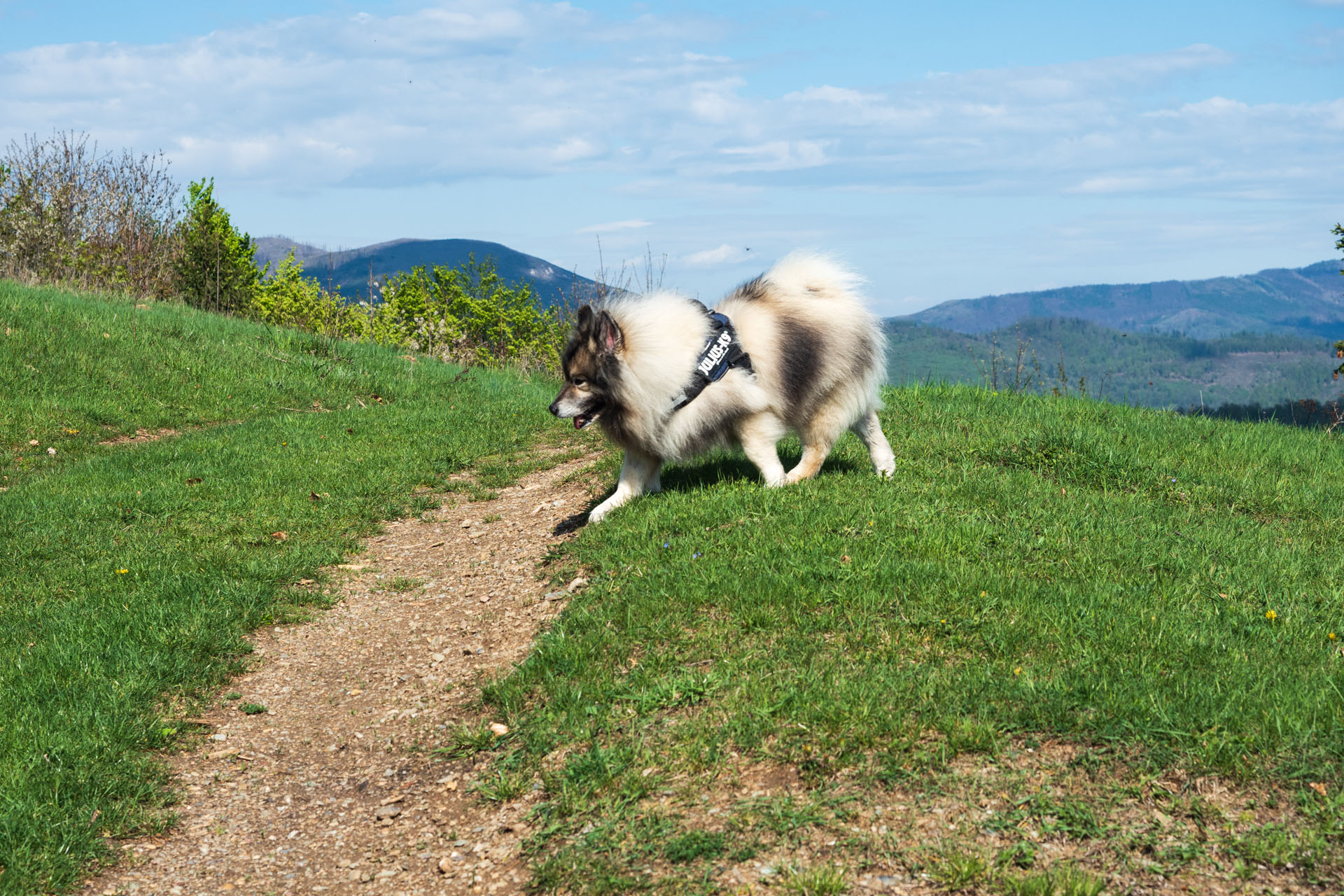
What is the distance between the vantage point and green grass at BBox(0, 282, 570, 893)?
481cm

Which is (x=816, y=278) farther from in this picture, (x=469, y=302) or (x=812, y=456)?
(x=469, y=302)

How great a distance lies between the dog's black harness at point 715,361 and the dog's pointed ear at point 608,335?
0.61m

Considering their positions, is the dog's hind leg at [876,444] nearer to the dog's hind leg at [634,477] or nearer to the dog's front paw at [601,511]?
the dog's hind leg at [634,477]

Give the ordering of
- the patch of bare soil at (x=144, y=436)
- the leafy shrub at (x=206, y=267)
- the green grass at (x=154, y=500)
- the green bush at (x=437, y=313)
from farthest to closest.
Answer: the leafy shrub at (x=206, y=267) < the green bush at (x=437, y=313) < the patch of bare soil at (x=144, y=436) < the green grass at (x=154, y=500)

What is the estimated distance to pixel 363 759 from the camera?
502 cm

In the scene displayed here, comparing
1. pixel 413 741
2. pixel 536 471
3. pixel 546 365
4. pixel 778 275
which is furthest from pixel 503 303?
pixel 413 741

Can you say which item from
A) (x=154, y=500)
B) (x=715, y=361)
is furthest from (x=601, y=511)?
(x=154, y=500)

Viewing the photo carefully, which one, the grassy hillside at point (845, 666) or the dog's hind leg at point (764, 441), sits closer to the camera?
the grassy hillside at point (845, 666)

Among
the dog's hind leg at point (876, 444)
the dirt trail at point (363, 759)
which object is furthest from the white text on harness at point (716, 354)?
the dirt trail at point (363, 759)

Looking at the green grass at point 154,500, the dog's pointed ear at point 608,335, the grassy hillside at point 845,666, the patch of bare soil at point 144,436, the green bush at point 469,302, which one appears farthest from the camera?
the green bush at point 469,302

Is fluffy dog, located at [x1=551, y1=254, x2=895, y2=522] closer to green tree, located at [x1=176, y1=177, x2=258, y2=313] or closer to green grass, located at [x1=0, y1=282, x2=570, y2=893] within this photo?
green grass, located at [x1=0, y1=282, x2=570, y2=893]

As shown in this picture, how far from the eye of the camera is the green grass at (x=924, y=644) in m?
4.06

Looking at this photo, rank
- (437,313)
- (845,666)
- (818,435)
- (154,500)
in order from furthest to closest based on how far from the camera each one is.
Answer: (437,313) < (154,500) < (818,435) < (845,666)

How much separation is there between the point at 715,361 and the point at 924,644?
310 cm
